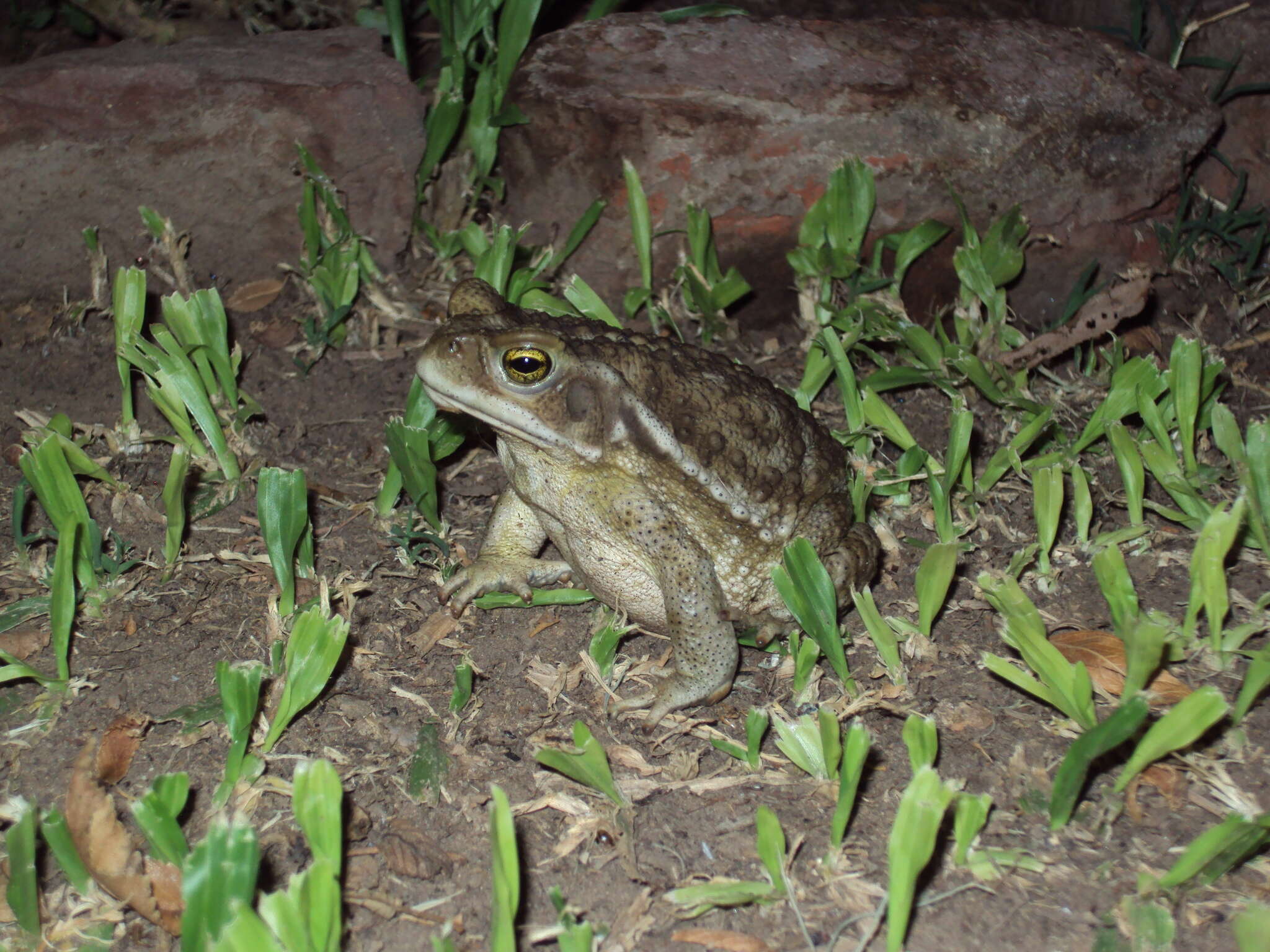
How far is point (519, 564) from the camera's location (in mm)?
3098

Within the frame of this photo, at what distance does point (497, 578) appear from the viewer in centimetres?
305


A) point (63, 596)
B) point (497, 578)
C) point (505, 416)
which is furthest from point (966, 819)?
point (63, 596)

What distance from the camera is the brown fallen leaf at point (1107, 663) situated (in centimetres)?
260

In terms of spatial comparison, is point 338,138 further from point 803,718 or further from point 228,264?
point 803,718

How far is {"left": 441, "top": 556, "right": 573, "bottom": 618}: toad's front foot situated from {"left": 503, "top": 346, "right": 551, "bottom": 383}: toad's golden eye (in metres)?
0.81

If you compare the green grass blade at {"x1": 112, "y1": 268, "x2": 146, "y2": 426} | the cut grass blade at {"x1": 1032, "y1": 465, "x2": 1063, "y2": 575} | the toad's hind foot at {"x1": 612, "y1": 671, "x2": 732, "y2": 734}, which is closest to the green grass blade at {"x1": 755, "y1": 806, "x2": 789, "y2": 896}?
the toad's hind foot at {"x1": 612, "y1": 671, "x2": 732, "y2": 734}

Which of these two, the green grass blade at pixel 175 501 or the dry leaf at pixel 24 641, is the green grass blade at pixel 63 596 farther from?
the green grass blade at pixel 175 501

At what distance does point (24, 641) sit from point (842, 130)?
133 inches

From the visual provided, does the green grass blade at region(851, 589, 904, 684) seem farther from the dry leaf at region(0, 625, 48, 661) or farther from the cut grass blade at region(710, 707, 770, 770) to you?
the dry leaf at region(0, 625, 48, 661)

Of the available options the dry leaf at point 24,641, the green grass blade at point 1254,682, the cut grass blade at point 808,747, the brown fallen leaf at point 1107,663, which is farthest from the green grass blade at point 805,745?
the dry leaf at point 24,641

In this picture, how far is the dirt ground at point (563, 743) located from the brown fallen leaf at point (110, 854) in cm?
7

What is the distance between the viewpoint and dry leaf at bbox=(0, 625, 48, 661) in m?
2.70

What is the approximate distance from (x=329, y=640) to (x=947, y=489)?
1939 mm

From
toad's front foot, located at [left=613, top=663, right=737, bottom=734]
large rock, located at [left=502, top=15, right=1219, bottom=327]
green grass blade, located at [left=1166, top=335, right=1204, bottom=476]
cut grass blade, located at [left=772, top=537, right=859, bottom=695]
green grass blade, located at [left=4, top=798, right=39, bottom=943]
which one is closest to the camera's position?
green grass blade, located at [left=4, top=798, right=39, bottom=943]
